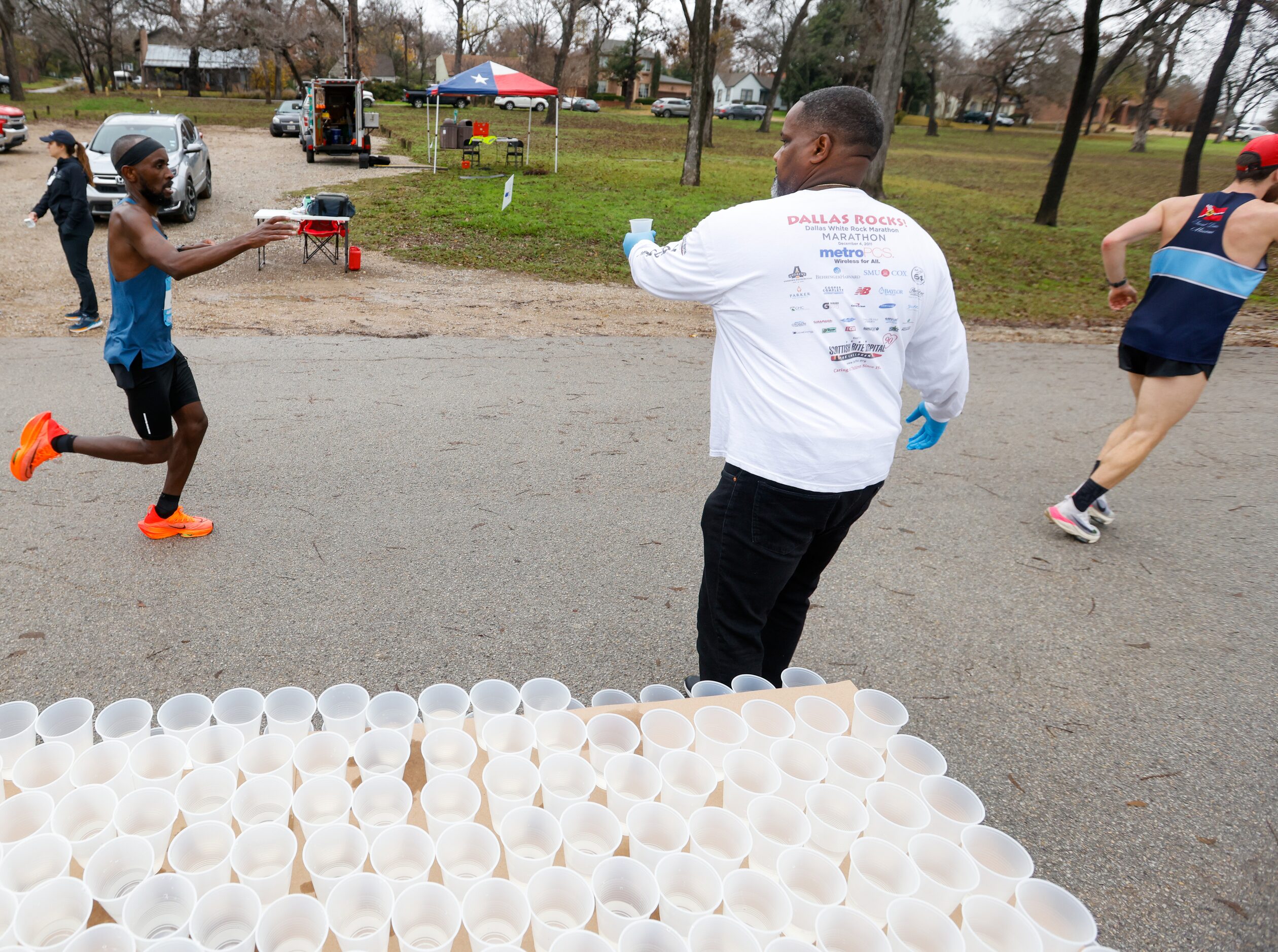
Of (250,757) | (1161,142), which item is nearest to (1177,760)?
(250,757)

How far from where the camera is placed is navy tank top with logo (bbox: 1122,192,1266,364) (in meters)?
4.31

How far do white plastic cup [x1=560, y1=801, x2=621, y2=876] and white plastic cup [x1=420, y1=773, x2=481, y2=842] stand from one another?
22 cm

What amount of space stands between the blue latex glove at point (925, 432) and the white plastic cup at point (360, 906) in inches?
90.9

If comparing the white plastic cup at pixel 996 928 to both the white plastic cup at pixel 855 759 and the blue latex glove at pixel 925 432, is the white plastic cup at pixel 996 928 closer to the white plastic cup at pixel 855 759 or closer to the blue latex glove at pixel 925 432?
the white plastic cup at pixel 855 759

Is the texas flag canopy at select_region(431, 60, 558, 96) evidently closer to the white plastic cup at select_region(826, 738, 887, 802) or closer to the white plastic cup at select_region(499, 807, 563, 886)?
the white plastic cup at select_region(826, 738, 887, 802)

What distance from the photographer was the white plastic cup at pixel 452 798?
1.82m

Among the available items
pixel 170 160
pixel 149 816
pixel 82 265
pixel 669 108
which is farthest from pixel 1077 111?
pixel 669 108

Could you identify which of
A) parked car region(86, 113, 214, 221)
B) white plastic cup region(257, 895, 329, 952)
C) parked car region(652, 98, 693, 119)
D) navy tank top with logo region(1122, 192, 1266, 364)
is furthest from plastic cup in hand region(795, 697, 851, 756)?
parked car region(652, 98, 693, 119)

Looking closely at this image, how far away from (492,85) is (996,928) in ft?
66.2

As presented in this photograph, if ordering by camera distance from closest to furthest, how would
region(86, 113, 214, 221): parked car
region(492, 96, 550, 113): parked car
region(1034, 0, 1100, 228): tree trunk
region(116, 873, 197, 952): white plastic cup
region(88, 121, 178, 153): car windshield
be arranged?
region(116, 873, 197, 952): white plastic cup → region(86, 113, 214, 221): parked car → region(88, 121, 178, 153): car windshield → region(1034, 0, 1100, 228): tree trunk → region(492, 96, 550, 113): parked car

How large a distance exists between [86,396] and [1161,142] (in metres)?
73.8

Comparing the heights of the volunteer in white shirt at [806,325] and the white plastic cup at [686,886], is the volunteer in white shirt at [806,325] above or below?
above

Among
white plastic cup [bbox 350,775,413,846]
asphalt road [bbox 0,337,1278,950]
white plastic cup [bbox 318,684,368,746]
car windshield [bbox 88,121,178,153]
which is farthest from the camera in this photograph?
car windshield [bbox 88,121,178,153]

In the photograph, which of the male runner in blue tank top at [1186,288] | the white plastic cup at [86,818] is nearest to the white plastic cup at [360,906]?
the white plastic cup at [86,818]
